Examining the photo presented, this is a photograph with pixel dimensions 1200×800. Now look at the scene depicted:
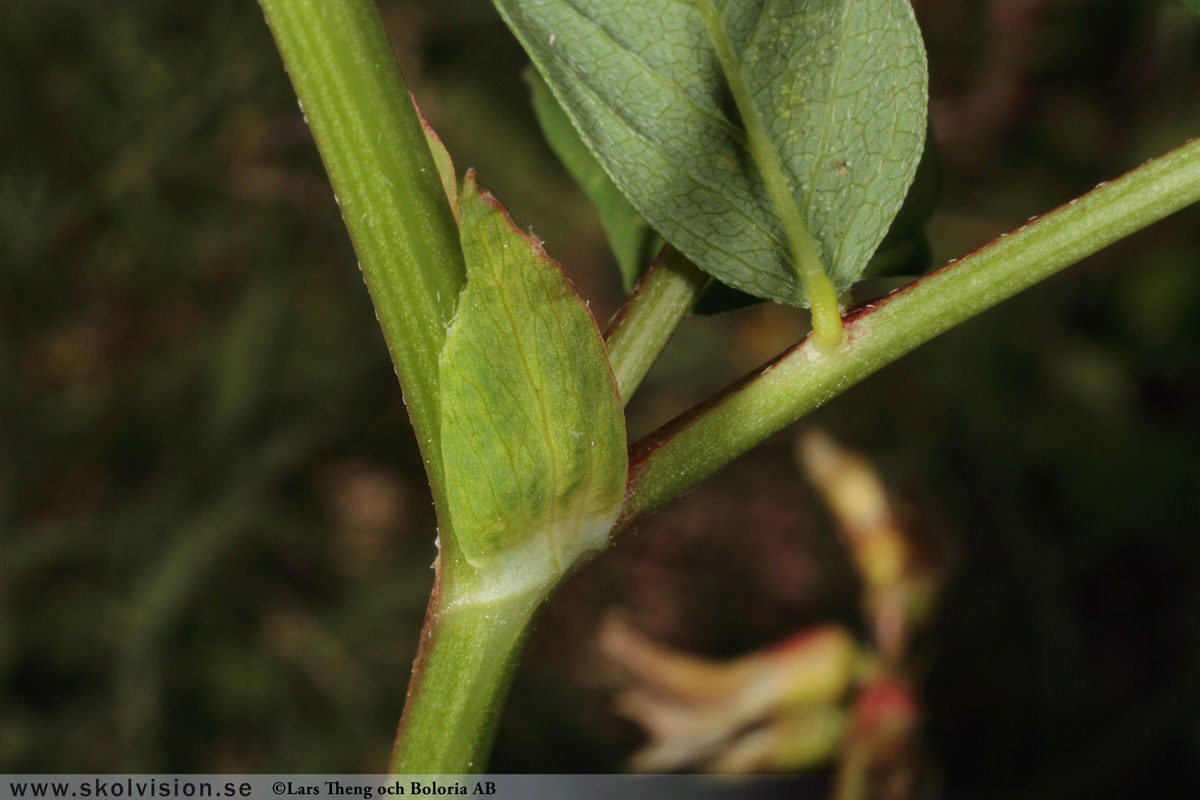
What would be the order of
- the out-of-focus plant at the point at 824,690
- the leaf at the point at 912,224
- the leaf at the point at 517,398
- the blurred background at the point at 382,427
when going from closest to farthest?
the leaf at the point at 517,398, the leaf at the point at 912,224, the out-of-focus plant at the point at 824,690, the blurred background at the point at 382,427

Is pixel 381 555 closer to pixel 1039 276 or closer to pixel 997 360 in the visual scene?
pixel 997 360

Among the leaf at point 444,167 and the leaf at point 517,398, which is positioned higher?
the leaf at point 444,167

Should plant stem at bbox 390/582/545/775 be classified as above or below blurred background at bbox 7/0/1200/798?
above

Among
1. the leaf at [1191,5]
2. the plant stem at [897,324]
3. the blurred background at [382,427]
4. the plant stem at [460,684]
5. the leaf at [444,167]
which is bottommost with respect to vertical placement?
the blurred background at [382,427]

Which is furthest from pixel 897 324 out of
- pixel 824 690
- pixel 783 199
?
pixel 824 690

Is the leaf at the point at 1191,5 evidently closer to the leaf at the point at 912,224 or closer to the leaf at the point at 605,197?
the leaf at the point at 912,224

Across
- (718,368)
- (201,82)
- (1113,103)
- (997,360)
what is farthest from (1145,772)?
(201,82)

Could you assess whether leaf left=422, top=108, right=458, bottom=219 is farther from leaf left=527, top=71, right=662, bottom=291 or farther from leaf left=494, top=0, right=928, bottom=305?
leaf left=527, top=71, right=662, bottom=291

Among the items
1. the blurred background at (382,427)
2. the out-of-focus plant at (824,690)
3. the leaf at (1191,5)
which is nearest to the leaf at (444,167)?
the leaf at (1191,5)

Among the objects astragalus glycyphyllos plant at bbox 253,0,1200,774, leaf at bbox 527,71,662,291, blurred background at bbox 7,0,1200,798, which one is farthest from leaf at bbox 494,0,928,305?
blurred background at bbox 7,0,1200,798
